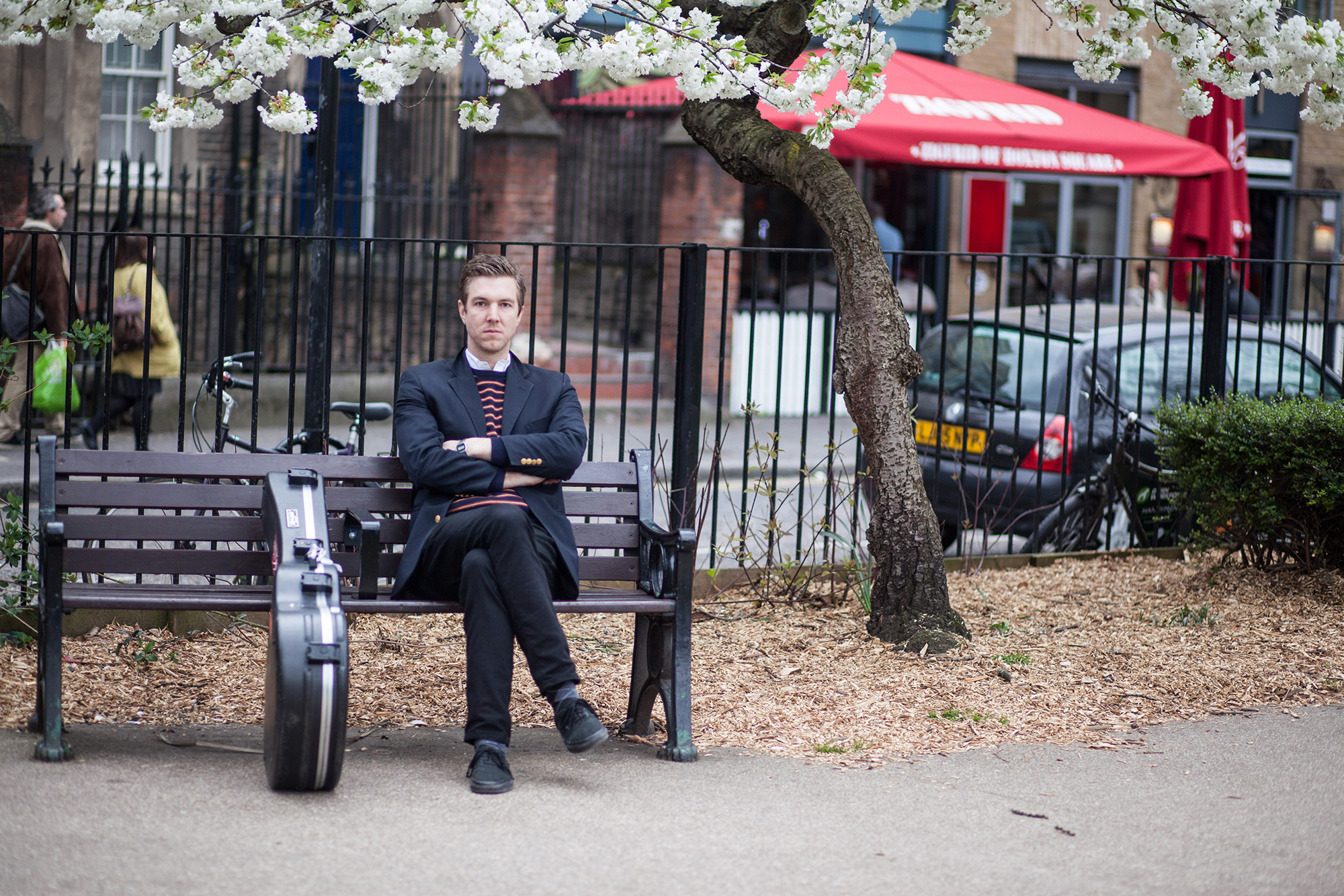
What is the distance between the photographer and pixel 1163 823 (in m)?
4.14

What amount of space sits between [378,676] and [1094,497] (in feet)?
13.7

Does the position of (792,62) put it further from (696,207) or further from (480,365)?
(696,207)

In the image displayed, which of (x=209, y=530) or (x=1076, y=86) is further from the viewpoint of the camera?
(x=1076, y=86)

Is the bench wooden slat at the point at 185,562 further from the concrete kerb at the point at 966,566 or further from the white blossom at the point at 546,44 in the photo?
the concrete kerb at the point at 966,566

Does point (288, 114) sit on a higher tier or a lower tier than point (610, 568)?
higher

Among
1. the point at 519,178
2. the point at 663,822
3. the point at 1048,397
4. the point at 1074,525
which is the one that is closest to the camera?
the point at 663,822

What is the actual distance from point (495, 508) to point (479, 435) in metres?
0.34

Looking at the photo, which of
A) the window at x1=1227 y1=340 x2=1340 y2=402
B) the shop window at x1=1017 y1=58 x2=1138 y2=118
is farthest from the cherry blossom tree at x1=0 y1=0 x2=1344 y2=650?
the shop window at x1=1017 y1=58 x2=1138 y2=118

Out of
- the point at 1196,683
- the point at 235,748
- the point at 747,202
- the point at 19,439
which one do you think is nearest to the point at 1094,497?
the point at 1196,683

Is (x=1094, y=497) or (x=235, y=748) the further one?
(x=1094, y=497)

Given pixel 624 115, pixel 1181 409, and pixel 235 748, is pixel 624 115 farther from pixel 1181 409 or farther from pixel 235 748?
pixel 235 748

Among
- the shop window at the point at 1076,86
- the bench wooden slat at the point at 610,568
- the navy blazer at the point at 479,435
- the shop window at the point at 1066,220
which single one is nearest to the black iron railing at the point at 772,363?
the navy blazer at the point at 479,435

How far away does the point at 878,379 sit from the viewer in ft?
18.9

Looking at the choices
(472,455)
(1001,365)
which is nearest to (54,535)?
(472,455)
